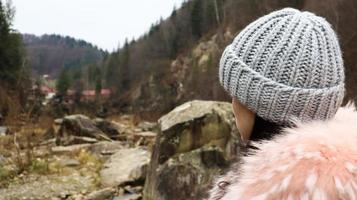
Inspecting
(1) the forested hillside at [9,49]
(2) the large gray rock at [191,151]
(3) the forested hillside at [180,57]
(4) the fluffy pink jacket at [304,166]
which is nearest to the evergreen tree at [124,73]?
(3) the forested hillside at [180,57]

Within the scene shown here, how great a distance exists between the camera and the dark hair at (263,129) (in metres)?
1.58

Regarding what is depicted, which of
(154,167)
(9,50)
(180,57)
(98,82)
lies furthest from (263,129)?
(98,82)

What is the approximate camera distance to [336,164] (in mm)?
1140

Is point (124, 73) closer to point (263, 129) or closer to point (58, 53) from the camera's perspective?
point (58, 53)

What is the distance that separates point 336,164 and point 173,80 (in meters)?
47.5

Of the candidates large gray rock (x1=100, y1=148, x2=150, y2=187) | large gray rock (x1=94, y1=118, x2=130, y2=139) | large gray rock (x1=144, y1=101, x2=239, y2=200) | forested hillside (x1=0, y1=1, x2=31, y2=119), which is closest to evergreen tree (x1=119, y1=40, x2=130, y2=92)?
forested hillside (x1=0, y1=1, x2=31, y2=119)

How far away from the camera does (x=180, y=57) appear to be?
53000mm

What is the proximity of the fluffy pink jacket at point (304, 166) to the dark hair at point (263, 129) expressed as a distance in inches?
9.2

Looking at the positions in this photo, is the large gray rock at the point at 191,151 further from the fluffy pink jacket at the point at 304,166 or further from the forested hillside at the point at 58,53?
the forested hillside at the point at 58,53

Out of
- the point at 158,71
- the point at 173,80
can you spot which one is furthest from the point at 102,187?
the point at 158,71

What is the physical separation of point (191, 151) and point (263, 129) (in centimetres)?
363

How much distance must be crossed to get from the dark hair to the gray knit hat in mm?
29

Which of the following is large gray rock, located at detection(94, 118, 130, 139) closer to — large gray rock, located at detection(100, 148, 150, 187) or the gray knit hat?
large gray rock, located at detection(100, 148, 150, 187)

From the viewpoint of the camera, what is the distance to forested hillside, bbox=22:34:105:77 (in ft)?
374
